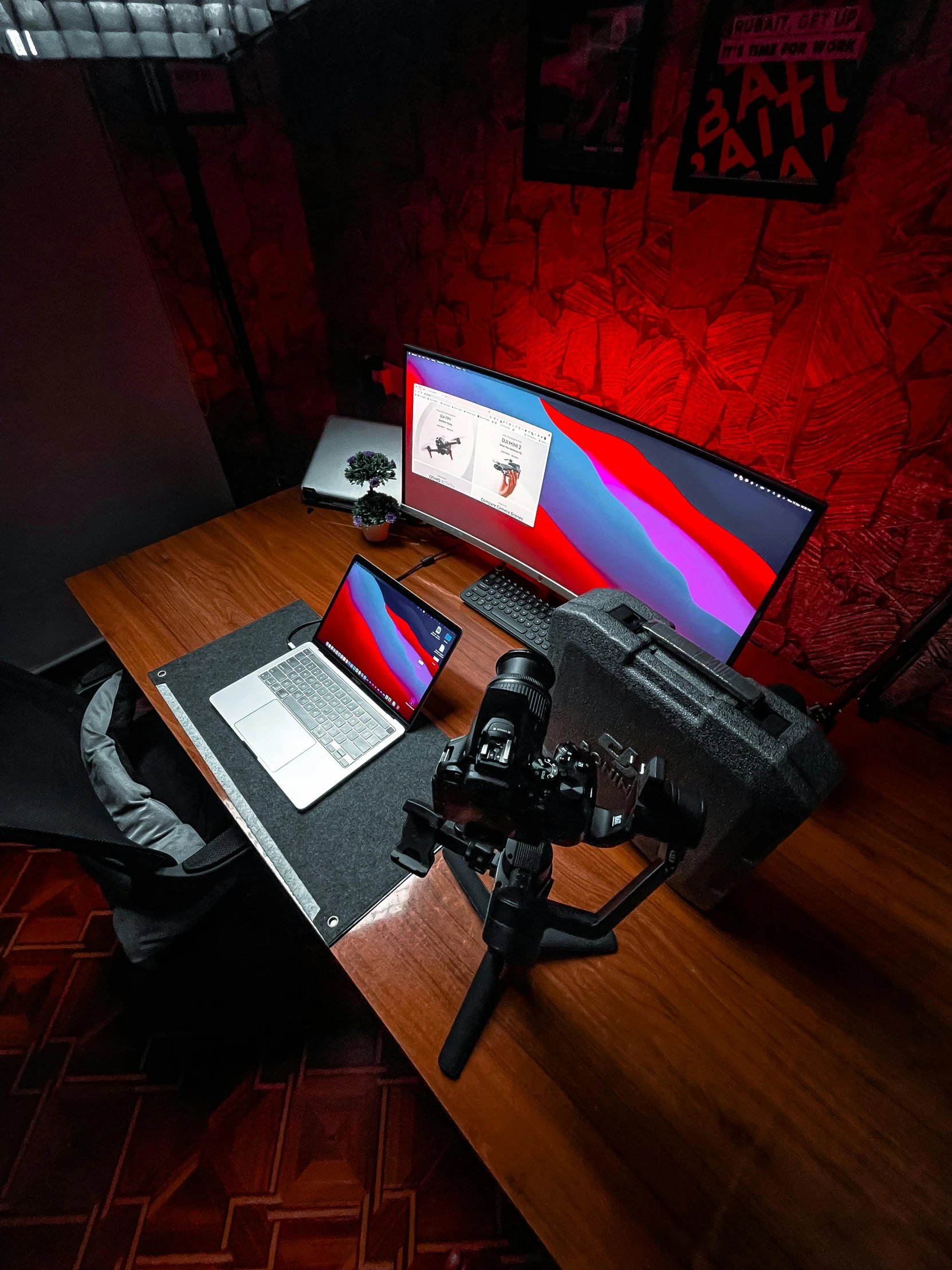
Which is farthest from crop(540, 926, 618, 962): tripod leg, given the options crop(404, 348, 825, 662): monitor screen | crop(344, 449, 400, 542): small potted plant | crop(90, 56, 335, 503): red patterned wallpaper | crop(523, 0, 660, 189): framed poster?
crop(90, 56, 335, 503): red patterned wallpaper

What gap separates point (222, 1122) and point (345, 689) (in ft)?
3.28

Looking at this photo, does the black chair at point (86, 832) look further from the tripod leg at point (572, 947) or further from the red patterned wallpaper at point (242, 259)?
the red patterned wallpaper at point (242, 259)

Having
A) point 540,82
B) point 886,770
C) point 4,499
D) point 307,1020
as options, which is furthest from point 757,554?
point 4,499

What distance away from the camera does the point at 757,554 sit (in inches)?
34.1

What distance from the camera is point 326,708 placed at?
1.10m

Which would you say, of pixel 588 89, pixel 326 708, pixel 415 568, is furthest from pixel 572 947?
pixel 588 89

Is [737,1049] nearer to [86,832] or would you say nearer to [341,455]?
[86,832]

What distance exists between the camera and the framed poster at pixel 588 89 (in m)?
0.88

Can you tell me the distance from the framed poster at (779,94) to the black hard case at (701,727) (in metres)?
0.65

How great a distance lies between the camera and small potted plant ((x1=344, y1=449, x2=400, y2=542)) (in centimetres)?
139

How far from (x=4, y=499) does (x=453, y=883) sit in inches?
62.2

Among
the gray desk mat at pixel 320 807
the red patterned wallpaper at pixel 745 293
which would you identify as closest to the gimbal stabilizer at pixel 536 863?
the gray desk mat at pixel 320 807

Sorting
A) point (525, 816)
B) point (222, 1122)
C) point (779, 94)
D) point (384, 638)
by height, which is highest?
point (779, 94)

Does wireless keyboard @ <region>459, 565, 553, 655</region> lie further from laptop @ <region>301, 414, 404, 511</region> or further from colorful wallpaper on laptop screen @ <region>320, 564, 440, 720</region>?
laptop @ <region>301, 414, 404, 511</region>
